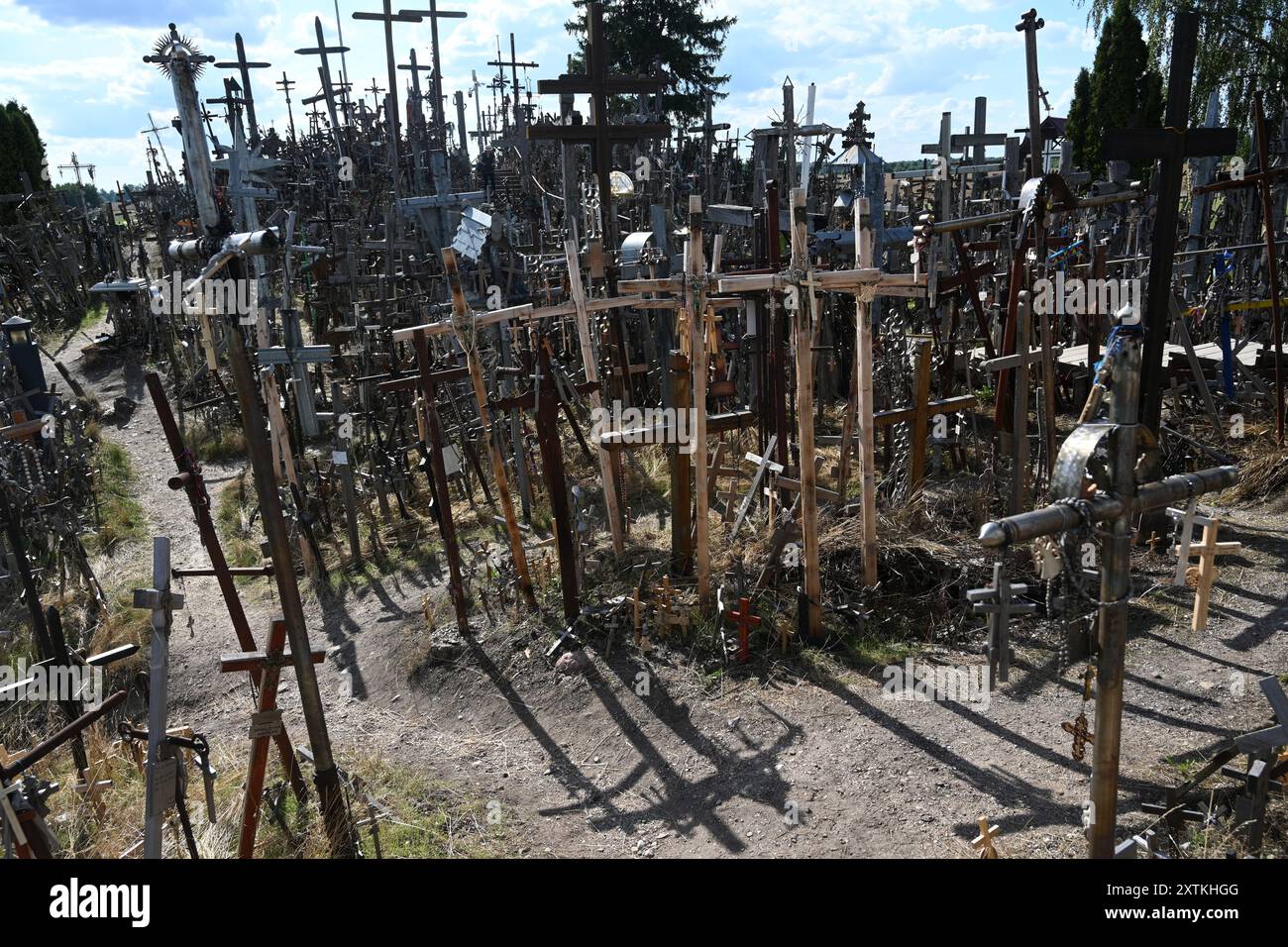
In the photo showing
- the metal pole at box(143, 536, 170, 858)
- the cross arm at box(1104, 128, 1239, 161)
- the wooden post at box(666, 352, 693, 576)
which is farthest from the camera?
the wooden post at box(666, 352, 693, 576)

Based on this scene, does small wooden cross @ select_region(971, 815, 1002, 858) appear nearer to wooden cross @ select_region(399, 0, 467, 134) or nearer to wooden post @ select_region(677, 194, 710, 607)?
wooden post @ select_region(677, 194, 710, 607)

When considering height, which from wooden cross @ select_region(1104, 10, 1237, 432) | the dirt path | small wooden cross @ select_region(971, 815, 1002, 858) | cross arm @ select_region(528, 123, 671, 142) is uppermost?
cross arm @ select_region(528, 123, 671, 142)

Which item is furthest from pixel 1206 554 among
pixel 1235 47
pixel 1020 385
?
pixel 1235 47

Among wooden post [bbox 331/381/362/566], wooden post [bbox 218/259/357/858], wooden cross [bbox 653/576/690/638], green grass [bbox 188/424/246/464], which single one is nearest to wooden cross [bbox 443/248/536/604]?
wooden cross [bbox 653/576/690/638]

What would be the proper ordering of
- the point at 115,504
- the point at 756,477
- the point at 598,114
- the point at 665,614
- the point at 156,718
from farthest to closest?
the point at 115,504, the point at 598,114, the point at 756,477, the point at 665,614, the point at 156,718

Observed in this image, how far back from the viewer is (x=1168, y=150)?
7.21 metres

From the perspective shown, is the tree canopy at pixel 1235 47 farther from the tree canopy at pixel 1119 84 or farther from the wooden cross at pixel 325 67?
the wooden cross at pixel 325 67

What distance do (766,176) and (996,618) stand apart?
1304cm

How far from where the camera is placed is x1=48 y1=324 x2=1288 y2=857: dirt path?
5.19m

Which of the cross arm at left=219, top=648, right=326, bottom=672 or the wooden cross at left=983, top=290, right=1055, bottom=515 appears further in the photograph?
the wooden cross at left=983, top=290, right=1055, bottom=515

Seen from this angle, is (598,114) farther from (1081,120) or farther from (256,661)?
(1081,120)

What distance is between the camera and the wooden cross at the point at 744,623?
6930 mm

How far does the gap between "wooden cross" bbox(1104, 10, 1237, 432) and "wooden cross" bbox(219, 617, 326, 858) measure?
246 inches

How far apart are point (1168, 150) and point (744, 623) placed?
485 centimetres
